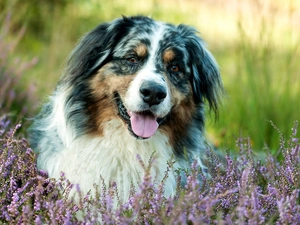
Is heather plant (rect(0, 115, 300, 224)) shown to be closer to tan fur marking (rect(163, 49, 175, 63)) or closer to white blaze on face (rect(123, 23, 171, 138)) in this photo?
white blaze on face (rect(123, 23, 171, 138))

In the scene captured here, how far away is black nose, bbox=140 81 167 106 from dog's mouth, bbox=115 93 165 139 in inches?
4.9

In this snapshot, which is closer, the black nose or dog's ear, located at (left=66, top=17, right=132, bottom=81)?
the black nose

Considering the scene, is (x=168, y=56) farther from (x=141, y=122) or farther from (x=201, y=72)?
(x=141, y=122)

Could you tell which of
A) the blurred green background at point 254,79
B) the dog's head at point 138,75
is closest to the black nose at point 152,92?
the dog's head at point 138,75

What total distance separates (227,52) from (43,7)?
4041 mm

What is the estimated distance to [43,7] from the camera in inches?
400

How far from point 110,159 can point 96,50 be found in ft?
2.97

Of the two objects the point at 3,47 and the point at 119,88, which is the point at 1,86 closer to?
the point at 3,47

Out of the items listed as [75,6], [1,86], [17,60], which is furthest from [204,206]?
[75,6]

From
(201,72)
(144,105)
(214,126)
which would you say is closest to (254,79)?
(214,126)

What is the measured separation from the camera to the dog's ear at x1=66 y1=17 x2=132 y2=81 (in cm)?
427

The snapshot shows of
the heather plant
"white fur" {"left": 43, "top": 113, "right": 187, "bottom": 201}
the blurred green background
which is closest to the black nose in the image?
"white fur" {"left": 43, "top": 113, "right": 187, "bottom": 201}

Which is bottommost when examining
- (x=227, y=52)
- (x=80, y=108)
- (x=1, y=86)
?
(x=227, y=52)

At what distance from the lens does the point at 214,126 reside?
19.6 ft
